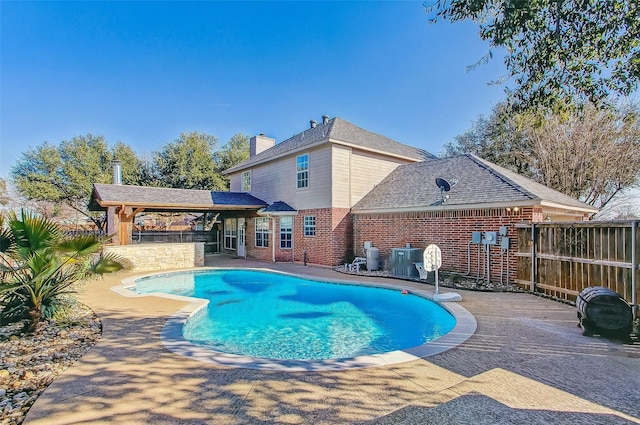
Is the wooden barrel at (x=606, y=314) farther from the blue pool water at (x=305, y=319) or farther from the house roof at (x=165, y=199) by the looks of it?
the house roof at (x=165, y=199)

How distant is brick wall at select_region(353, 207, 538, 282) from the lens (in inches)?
407

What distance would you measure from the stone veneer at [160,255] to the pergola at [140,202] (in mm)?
1032

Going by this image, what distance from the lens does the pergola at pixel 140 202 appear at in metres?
15.0

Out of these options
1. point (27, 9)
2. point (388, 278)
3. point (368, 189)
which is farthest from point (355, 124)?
point (27, 9)

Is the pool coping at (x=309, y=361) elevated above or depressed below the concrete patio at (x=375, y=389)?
below

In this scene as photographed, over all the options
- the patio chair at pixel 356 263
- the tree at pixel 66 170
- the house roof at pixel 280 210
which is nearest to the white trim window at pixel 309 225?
the house roof at pixel 280 210

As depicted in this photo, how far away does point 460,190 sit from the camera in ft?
40.5

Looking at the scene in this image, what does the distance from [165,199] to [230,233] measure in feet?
21.7

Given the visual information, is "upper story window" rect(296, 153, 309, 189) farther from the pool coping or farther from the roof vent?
the pool coping

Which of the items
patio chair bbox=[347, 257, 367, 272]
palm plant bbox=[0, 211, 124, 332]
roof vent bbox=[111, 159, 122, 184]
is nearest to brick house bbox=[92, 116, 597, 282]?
patio chair bbox=[347, 257, 367, 272]

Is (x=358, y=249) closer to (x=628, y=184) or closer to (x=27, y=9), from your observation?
(x=27, y=9)

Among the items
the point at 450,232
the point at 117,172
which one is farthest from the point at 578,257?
the point at 117,172

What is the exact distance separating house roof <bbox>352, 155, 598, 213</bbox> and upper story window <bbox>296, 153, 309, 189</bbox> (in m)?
2.95

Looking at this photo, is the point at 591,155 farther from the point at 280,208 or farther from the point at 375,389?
the point at 375,389
